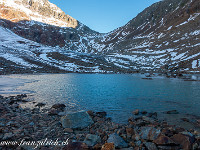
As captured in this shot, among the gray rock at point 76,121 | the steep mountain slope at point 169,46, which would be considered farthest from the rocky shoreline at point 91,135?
the steep mountain slope at point 169,46

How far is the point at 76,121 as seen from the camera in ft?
32.4

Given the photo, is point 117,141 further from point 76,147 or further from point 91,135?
point 76,147

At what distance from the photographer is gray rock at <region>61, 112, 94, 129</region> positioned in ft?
31.6

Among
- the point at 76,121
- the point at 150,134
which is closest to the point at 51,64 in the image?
the point at 76,121

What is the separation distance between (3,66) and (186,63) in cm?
7249

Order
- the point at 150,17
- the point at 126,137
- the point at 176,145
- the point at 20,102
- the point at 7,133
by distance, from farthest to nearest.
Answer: the point at 150,17 < the point at 20,102 < the point at 126,137 < the point at 7,133 < the point at 176,145

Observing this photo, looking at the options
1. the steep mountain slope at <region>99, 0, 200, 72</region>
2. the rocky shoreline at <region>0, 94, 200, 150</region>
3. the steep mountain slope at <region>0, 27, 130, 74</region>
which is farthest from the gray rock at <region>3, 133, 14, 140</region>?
the steep mountain slope at <region>99, 0, 200, 72</region>

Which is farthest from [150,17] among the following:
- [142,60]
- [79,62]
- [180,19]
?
[79,62]

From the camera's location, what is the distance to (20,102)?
1619cm

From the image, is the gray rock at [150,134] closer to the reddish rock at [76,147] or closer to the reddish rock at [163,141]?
the reddish rock at [163,141]

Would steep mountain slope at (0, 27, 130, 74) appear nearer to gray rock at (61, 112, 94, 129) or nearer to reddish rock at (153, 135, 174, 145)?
gray rock at (61, 112, 94, 129)

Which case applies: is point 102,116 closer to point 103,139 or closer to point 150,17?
point 103,139

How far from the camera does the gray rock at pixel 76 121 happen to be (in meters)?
9.64

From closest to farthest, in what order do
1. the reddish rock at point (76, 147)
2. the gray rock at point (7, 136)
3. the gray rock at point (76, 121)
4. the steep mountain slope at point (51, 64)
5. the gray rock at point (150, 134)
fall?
the reddish rock at point (76, 147) → the gray rock at point (7, 136) → the gray rock at point (150, 134) → the gray rock at point (76, 121) → the steep mountain slope at point (51, 64)
